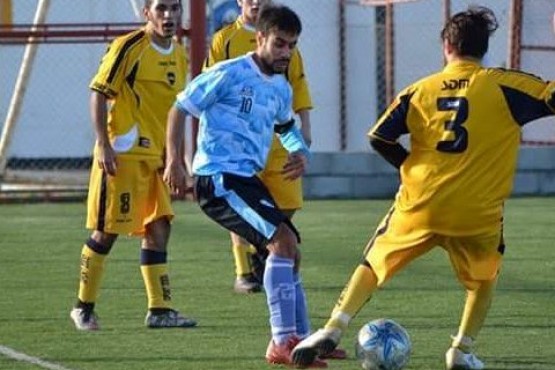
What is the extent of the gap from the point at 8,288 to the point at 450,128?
14.3 feet

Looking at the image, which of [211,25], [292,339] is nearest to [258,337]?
[292,339]

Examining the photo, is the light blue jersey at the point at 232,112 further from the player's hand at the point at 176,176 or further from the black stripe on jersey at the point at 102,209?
the black stripe on jersey at the point at 102,209

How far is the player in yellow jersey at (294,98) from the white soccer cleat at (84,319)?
56.5 inches

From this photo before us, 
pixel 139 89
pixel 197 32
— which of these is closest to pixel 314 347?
pixel 139 89

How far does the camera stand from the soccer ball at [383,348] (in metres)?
7.59

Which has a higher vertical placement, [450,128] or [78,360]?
[450,128]

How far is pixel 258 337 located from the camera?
8852 millimetres

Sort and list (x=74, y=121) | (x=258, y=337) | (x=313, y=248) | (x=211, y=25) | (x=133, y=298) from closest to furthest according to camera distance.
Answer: (x=258, y=337) < (x=133, y=298) < (x=313, y=248) < (x=211, y=25) < (x=74, y=121)

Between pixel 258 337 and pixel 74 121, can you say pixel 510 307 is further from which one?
pixel 74 121

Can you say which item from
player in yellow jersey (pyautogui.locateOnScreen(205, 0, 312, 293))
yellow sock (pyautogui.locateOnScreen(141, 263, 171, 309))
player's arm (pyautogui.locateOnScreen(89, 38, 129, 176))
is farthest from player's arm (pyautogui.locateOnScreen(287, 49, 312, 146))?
yellow sock (pyautogui.locateOnScreen(141, 263, 171, 309))

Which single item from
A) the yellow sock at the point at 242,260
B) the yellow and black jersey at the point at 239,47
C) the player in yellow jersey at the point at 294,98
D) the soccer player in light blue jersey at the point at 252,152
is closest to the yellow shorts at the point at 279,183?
the player in yellow jersey at the point at 294,98

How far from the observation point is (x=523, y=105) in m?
7.66

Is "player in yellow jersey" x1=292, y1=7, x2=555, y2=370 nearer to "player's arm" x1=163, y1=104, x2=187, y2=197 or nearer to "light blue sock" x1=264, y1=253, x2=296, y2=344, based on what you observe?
"light blue sock" x1=264, y1=253, x2=296, y2=344

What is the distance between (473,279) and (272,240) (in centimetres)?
97
